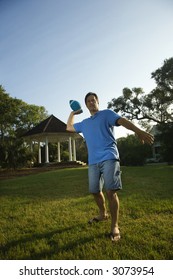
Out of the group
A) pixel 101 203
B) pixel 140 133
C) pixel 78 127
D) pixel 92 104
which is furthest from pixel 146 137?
pixel 101 203

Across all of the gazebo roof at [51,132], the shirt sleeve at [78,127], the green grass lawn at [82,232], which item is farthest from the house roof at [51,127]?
the shirt sleeve at [78,127]

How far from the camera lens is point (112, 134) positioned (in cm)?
277

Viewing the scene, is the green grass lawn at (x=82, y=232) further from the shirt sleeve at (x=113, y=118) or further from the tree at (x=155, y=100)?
the tree at (x=155, y=100)

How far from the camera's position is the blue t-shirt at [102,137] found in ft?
8.80

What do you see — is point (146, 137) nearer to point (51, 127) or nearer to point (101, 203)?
point (101, 203)

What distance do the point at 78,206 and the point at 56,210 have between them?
1.26 ft

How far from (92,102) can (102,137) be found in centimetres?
45

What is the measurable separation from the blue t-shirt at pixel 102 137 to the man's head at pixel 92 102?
10cm

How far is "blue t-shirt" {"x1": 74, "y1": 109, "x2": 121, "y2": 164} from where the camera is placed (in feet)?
8.80

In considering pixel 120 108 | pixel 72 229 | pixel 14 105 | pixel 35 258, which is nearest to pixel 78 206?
pixel 72 229

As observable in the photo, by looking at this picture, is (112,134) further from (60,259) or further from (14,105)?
(14,105)

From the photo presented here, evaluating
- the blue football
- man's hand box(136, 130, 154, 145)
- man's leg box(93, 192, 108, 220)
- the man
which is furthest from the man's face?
man's leg box(93, 192, 108, 220)

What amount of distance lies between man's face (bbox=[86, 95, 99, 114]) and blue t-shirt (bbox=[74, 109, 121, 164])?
0.10m

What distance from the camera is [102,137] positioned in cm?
271
